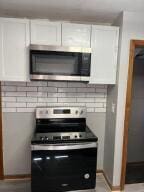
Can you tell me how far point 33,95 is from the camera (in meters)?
2.57

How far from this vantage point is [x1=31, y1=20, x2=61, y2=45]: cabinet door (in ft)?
7.02

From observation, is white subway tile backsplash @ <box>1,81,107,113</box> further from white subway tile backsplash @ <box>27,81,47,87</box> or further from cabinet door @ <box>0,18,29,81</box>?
cabinet door @ <box>0,18,29,81</box>

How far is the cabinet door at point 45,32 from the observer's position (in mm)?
2141

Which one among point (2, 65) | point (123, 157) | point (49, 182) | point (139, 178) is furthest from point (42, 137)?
point (139, 178)

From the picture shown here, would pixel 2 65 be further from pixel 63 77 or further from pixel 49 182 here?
pixel 49 182

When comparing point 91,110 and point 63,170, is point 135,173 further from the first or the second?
point 63,170

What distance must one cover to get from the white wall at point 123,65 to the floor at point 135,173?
49 cm

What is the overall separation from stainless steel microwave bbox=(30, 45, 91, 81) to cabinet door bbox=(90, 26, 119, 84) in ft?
0.51

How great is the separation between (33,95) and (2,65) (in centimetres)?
62

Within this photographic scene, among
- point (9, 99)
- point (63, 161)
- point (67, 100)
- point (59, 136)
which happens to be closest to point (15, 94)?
point (9, 99)

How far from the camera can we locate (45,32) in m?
2.16

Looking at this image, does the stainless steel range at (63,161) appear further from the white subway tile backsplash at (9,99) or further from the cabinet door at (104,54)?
the cabinet door at (104,54)

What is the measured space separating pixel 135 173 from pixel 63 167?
1.48m

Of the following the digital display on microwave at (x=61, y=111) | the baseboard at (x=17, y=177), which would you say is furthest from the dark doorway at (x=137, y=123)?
the baseboard at (x=17, y=177)
